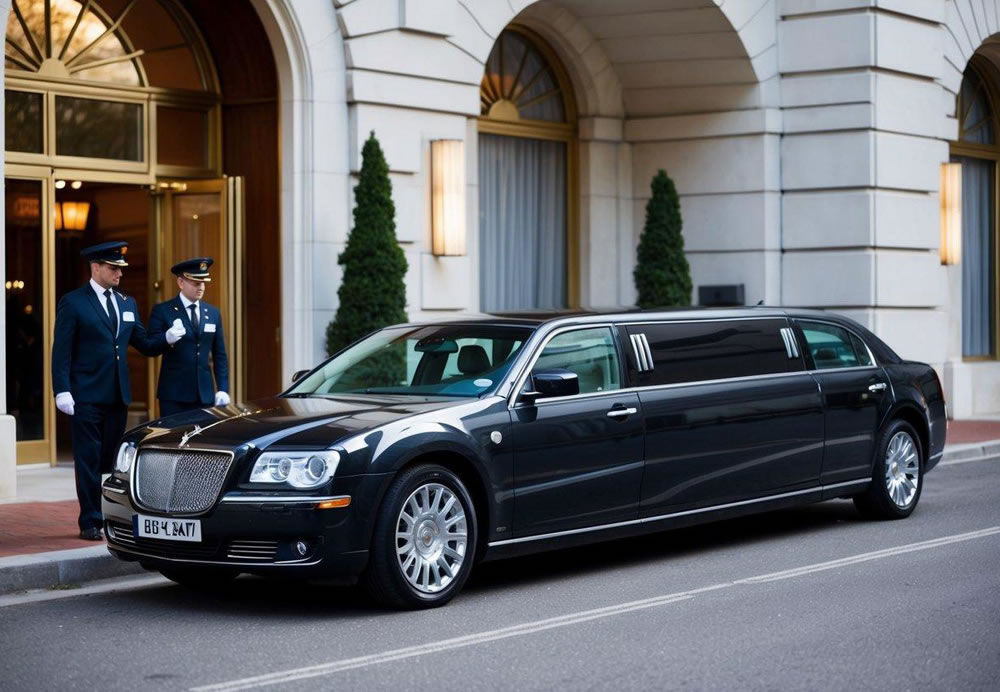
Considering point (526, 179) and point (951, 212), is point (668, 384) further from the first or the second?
point (951, 212)

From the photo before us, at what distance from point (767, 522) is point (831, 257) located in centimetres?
785

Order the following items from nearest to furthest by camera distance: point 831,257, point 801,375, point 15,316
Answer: point 801,375, point 15,316, point 831,257

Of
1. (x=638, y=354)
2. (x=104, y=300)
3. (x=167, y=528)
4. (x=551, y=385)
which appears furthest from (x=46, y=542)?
(x=638, y=354)

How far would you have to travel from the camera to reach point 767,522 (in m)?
11.0

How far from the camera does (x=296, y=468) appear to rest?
294 inches

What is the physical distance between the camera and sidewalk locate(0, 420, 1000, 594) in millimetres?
8586

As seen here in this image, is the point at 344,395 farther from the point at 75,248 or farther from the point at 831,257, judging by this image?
the point at 831,257

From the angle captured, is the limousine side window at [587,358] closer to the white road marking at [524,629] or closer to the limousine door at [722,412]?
the limousine door at [722,412]

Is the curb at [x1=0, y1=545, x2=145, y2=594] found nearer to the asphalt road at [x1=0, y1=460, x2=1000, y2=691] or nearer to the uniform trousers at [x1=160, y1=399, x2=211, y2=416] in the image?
the asphalt road at [x1=0, y1=460, x2=1000, y2=691]

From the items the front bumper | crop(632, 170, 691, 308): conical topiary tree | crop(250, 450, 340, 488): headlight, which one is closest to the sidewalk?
the front bumper

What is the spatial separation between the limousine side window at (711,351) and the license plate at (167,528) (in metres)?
2.79

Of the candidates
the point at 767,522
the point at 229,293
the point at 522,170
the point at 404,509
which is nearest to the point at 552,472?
the point at 404,509

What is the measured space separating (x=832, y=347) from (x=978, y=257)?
1307cm

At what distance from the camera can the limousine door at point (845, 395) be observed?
10.3 meters
